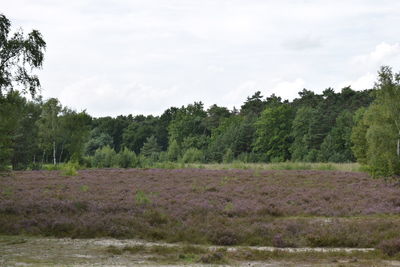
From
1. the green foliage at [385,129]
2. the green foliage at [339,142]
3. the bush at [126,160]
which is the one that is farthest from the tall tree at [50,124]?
the green foliage at [385,129]

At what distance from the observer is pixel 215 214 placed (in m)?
18.5

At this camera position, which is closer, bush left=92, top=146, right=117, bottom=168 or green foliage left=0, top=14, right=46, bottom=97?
green foliage left=0, top=14, right=46, bottom=97

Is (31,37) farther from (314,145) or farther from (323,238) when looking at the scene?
(314,145)

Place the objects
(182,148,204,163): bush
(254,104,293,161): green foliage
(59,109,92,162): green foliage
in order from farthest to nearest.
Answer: (254,104,293,161): green foliage
(182,148,204,163): bush
(59,109,92,162): green foliage

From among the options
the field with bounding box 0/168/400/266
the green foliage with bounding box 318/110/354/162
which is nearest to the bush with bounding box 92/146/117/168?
the field with bounding box 0/168/400/266

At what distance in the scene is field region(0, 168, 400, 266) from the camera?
49.0 feet

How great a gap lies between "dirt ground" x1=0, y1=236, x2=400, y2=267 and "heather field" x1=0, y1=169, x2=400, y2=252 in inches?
42.5

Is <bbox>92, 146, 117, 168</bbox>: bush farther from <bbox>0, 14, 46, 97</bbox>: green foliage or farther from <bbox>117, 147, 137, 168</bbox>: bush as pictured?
<bbox>0, 14, 46, 97</bbox>: green foliage

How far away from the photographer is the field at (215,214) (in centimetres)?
1493

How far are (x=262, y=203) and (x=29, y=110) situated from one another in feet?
164

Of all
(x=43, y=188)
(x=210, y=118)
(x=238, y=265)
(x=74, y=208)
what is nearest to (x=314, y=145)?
(x=210, y=118)

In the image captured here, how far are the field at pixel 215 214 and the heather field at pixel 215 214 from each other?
3 cm

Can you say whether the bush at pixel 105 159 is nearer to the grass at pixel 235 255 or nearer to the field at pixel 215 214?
the field at pixel 215 214

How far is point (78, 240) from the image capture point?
1502 cm
